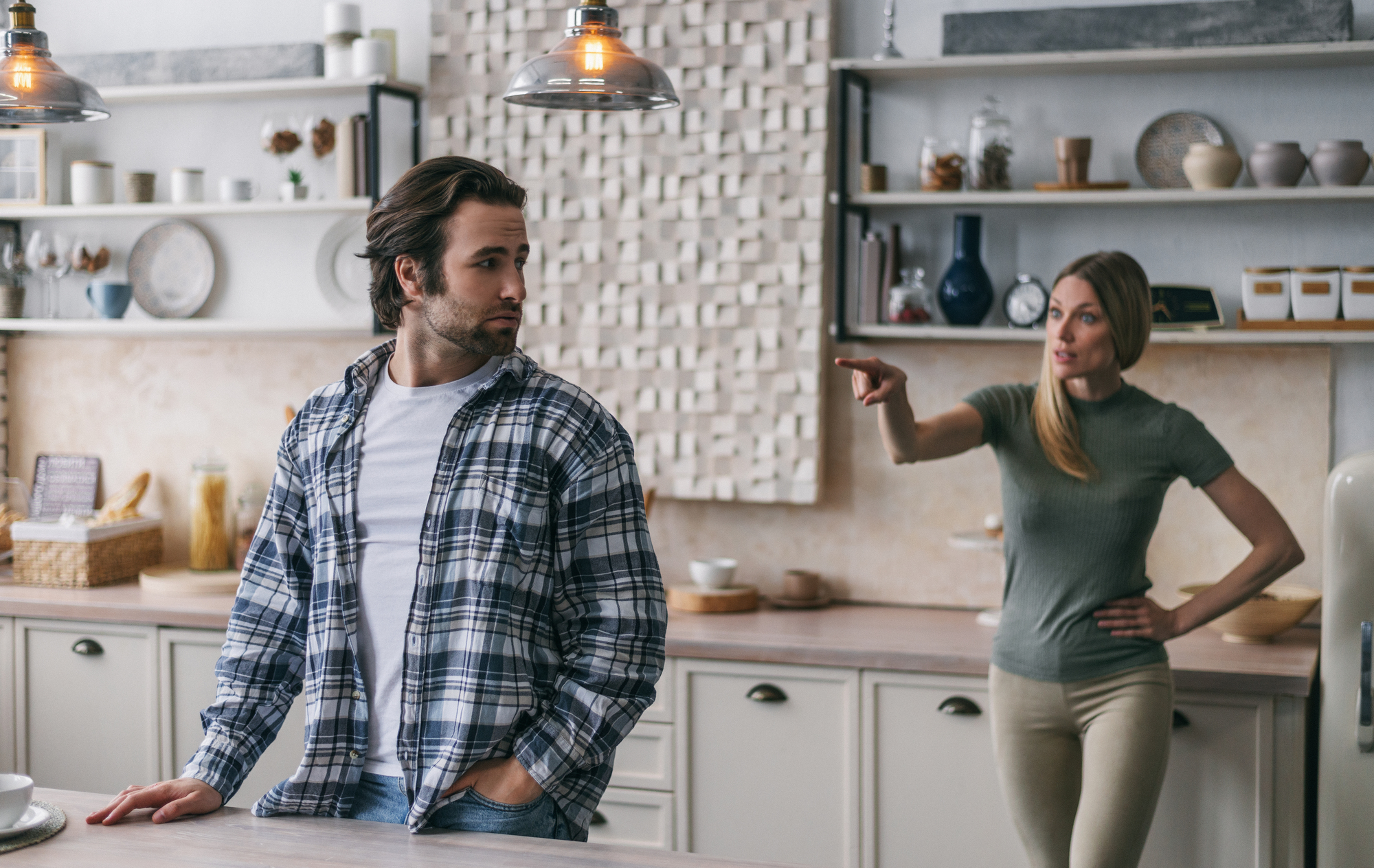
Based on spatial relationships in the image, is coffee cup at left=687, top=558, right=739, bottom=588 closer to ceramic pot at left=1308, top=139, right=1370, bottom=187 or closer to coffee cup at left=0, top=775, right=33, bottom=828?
ceramic pot at left=1308, top=139, right=1370, bottom=187

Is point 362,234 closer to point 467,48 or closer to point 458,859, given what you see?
point 467,48

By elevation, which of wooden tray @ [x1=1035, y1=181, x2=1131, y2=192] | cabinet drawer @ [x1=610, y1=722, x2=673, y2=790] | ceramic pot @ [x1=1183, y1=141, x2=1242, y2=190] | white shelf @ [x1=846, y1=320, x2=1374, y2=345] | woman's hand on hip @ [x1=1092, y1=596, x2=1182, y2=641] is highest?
ceramic pot @ [x1=1183, y1=141, x2=1242, y2=190]

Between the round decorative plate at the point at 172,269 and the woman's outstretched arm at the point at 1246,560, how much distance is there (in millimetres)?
2906

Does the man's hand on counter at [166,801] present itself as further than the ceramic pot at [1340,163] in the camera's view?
No

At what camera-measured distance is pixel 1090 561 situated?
8.01ft

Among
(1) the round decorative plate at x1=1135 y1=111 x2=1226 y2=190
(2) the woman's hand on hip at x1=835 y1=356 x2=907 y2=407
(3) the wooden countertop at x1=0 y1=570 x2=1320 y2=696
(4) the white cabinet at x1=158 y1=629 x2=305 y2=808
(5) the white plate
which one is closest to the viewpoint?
(2) the woman's hand on hip at x1=835 y1=356 x2=907 y2=407

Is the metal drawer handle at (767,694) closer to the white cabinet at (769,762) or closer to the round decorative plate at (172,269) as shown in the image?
the white cabinet at (769,762)

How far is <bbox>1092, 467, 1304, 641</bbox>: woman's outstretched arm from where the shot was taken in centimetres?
250

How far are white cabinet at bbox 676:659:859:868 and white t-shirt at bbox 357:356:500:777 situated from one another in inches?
55.7

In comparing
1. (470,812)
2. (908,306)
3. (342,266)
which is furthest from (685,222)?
(470,812)

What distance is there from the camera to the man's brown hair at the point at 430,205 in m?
1.76

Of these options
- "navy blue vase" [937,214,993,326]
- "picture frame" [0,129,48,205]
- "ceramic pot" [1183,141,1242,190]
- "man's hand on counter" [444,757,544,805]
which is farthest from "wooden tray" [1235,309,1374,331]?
"picture frame" [0,129,48,205]

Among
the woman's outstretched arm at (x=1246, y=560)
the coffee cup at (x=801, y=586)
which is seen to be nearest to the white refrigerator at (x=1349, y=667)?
the woman's outstretched arm at (x=1246, y=560)

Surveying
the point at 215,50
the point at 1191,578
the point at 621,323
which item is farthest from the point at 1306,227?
the point at 215,50
